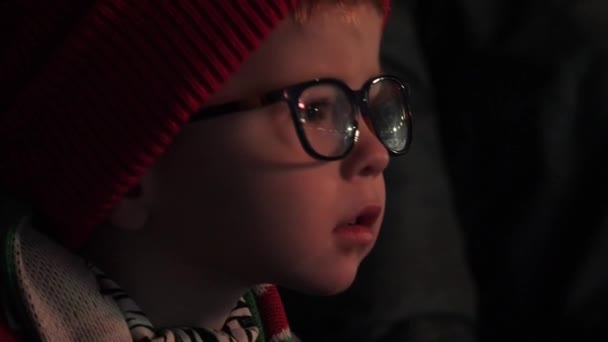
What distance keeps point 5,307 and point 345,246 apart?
0.29 metres

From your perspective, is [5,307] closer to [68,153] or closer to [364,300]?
[68,153]

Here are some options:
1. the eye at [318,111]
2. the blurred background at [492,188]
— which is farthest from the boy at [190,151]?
the blurred background at [492,188]

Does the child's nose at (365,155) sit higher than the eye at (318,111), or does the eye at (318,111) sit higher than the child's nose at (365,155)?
the eye at (318,111)

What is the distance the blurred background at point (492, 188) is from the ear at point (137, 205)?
0.49m

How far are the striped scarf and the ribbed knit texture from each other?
0.07m

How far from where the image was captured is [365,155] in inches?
28.6

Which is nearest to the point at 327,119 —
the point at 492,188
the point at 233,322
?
the point at 233,322

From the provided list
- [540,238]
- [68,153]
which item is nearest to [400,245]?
[540,238]

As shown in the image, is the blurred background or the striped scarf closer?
the striped scarf

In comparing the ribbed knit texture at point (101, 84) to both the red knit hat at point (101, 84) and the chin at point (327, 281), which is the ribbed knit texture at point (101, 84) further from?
the chin at point (327, 281)

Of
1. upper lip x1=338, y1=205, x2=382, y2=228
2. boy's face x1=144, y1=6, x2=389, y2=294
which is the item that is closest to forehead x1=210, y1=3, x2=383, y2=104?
boy's face x1=144, y1=6, x2=389, y2=294

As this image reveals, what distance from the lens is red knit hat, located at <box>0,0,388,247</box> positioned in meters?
0.69

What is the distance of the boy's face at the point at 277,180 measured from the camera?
2.31 ft

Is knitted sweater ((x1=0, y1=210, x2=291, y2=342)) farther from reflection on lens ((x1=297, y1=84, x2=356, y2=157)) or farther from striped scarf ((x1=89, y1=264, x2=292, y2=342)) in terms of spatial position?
reflection on lens ((x1=297, y1=84, x2=356, y2=157))
